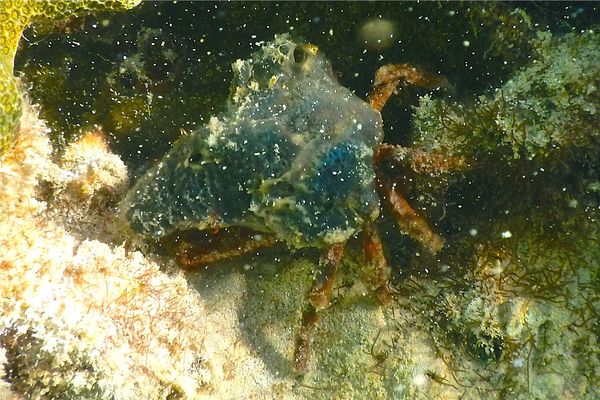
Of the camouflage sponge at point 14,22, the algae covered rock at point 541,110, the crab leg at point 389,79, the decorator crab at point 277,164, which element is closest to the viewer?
the camouflage sponge at point 14,22

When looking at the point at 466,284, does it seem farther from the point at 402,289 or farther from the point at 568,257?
the point at 568,257

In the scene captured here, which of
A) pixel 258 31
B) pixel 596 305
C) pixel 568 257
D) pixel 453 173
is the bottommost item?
pixel 596 305

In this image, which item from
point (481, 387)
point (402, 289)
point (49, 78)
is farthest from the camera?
point (402, 289)

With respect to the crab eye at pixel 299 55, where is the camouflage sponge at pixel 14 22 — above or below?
above

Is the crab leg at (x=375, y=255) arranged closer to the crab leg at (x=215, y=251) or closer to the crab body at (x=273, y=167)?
the crab body at (x=273, y=167)

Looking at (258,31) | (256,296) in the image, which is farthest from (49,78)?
(256,296)

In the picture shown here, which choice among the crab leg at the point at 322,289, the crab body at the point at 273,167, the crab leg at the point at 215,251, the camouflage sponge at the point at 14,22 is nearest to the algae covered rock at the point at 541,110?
the crab body at the point at 273,167
